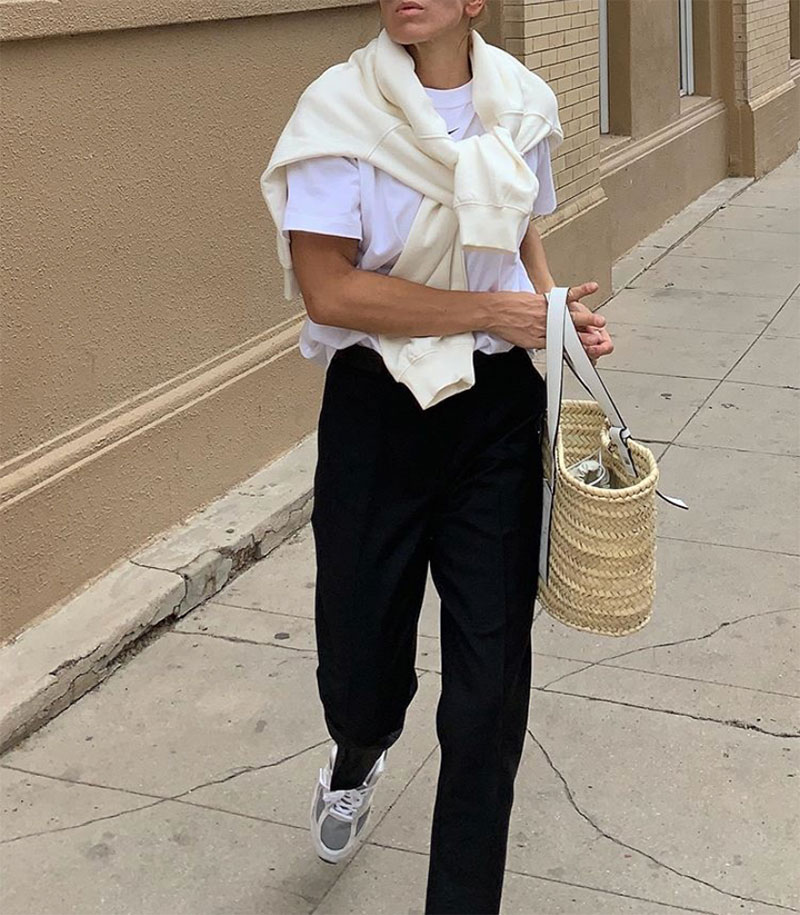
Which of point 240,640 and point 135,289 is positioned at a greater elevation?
point 135,289

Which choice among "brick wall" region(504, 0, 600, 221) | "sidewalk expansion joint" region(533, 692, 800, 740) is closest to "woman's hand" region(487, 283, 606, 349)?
"sidewalk expansion joint" region(533, 692, 800, 740)

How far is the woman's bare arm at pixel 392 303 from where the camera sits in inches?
101

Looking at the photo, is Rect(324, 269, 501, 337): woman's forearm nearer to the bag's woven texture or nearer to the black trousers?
the black trousers

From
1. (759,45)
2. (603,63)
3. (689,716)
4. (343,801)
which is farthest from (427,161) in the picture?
(759,45)

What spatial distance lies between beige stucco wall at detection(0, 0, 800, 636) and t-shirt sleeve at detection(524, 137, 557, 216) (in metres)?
1.76

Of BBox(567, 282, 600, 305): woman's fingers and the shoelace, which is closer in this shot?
BBox(567, 282, 600, 305): woman's fingers

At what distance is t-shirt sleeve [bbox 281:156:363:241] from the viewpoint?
8.24 ft

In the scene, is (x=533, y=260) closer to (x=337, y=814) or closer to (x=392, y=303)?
(x=392, y=303)

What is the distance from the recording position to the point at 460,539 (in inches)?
107

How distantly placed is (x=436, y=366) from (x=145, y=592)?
6.85 ft

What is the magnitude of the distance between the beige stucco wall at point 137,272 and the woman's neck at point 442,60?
69.3 inches

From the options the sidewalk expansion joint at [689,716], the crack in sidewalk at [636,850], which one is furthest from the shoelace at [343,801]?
the sidewalk expansion joint at [689,716]

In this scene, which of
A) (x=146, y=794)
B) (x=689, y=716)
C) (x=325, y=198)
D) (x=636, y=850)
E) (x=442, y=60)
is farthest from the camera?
(x=689, y=716)

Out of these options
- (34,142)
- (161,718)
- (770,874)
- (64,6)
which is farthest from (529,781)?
(64,6)
